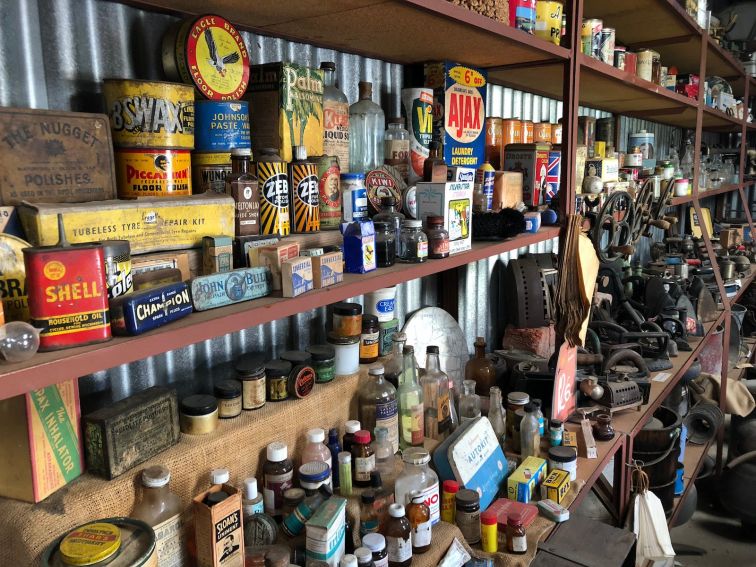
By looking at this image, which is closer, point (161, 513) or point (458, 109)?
point (161, 513)

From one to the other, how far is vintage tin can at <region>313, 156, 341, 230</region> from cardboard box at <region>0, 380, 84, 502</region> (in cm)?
58

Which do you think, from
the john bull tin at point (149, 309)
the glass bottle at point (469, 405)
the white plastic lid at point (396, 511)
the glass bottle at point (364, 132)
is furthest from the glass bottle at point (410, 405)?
the john bull tin at point (149, 309)

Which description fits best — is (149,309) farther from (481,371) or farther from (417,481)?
(481,371)

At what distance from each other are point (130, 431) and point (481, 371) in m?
1.24

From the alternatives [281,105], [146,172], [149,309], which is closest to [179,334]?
[149,309]

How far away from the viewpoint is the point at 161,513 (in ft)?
3.49

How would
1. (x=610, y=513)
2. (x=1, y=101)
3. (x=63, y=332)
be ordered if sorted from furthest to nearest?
(x=610, y=513)
(x=1, y=101)
(x=63, y=332)

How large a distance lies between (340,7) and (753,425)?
3.45 metres

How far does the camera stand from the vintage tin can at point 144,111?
985mm

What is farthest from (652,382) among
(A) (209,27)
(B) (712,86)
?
(B) (712,86)

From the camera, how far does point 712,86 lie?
406cm

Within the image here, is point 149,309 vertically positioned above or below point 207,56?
below

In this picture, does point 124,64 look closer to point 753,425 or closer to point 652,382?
point 652,382

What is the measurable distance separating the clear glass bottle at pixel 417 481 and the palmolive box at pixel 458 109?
830mm
